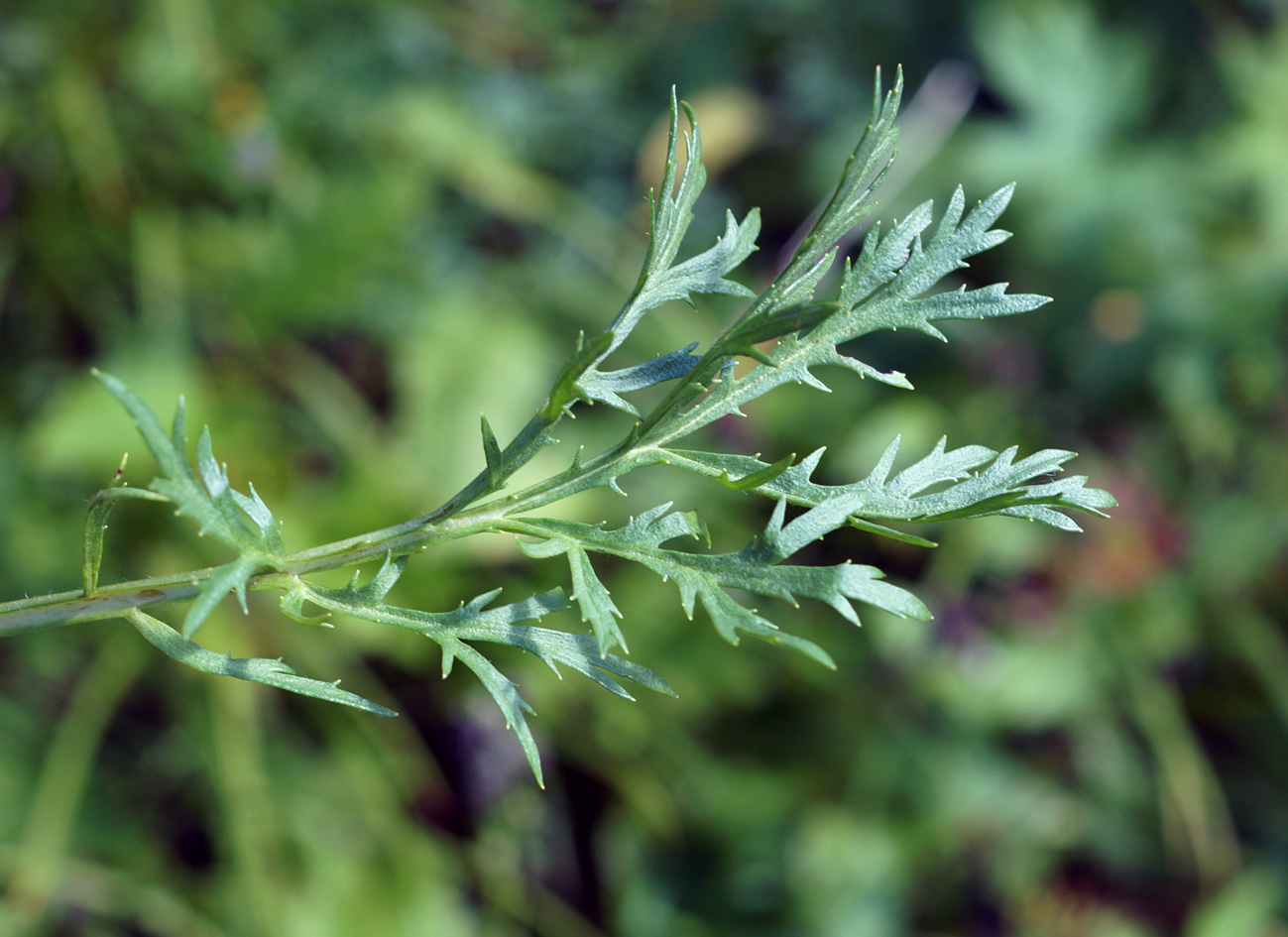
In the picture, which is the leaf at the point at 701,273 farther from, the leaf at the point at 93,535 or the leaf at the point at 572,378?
the leaf at the point at 93,535

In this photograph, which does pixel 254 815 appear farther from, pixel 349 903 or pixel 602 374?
pixel 602 374

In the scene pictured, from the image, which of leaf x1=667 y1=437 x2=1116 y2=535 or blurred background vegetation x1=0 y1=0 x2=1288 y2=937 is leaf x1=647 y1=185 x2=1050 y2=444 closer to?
leaf x1=667 y1=437 x2=1116 y2=535

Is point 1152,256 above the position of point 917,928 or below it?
above

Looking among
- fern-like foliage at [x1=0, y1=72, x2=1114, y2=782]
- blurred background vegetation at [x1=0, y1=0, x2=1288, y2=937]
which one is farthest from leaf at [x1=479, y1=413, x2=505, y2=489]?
blurred background vegetation at [x1=0, y1=0, x2=1288, y2=937]

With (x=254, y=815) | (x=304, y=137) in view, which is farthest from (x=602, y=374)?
(x=304, y=137)

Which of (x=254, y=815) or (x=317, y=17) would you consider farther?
(x=317, y=17)

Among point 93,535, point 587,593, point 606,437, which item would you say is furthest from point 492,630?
point 606,437
